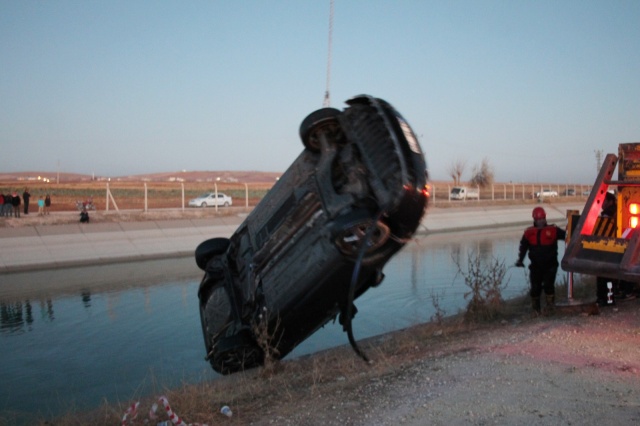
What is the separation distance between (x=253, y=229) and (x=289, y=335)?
131 centimetres

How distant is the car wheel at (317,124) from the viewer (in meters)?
6.82

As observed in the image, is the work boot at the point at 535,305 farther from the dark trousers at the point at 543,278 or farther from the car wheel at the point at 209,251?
the car wheel at the point at 209,251

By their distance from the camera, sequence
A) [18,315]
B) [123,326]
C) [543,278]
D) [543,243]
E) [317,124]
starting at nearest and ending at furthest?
[317,124] < [543,243] < [543,278] < [123,326] < [18,315]

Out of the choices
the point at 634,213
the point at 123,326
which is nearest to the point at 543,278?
the point at 634,213

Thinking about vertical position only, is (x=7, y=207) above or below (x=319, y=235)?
below

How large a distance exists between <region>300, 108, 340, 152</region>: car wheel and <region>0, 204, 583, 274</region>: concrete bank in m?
21.5

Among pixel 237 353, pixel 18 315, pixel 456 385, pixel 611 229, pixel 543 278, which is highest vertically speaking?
pixel 611 229

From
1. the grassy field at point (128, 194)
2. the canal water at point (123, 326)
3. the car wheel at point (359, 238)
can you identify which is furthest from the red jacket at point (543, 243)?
the grassy field at point (128, 194)

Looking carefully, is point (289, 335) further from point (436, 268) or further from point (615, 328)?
point (436, 268)

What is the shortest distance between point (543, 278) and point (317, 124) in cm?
486

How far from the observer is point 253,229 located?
7.79 m

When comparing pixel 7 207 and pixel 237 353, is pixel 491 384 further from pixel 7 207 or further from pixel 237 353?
pixel 7 207

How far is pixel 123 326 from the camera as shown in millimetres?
13461

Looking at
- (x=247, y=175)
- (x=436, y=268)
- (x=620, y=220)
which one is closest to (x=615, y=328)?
(x=620, y=220)
